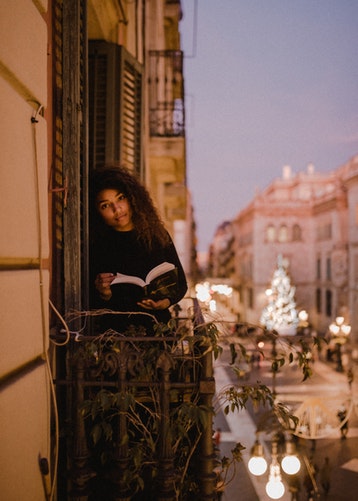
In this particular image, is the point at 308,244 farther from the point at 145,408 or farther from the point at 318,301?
the point at 145,408

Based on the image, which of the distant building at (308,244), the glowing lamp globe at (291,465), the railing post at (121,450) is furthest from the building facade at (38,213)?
the distant building at (308,244)

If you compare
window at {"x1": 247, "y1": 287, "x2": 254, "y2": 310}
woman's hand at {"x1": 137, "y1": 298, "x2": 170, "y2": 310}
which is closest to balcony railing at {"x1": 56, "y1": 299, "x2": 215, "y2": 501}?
woman's hand at {"x1": 137, "y1": 298, "x2": 170, "y2": 310}

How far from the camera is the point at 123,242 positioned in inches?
141

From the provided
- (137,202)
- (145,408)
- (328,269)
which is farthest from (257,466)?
(328,269)

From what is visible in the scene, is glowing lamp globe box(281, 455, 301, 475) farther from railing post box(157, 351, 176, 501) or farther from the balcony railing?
railing post box(157, 351, 176, 501)

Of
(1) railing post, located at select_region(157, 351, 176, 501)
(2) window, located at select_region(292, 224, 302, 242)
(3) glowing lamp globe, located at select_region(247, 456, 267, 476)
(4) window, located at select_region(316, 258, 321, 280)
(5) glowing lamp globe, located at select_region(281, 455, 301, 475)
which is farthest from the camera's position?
(2) window, located at select_region(292, 224, 302, 242)

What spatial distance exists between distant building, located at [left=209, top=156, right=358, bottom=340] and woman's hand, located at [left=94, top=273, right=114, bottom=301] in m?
32.7

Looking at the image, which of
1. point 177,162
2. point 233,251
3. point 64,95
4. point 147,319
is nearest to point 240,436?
point 177,162

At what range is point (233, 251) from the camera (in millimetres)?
64875

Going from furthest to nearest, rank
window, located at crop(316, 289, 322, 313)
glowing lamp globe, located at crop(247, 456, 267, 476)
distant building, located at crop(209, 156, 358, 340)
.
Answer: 1. window, located at crop(316, 289, 322, 313)
2. distant building, located at crop(209, 156, 358, 340)
3. glowing lamp globe, located at crop(247, 456, 267, 476)

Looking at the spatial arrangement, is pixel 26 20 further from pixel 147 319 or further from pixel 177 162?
pixel 177 162

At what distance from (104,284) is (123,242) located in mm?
390

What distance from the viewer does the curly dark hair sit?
3580 mm

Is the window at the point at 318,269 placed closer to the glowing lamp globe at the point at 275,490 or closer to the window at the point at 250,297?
the window at the point at 250,297
